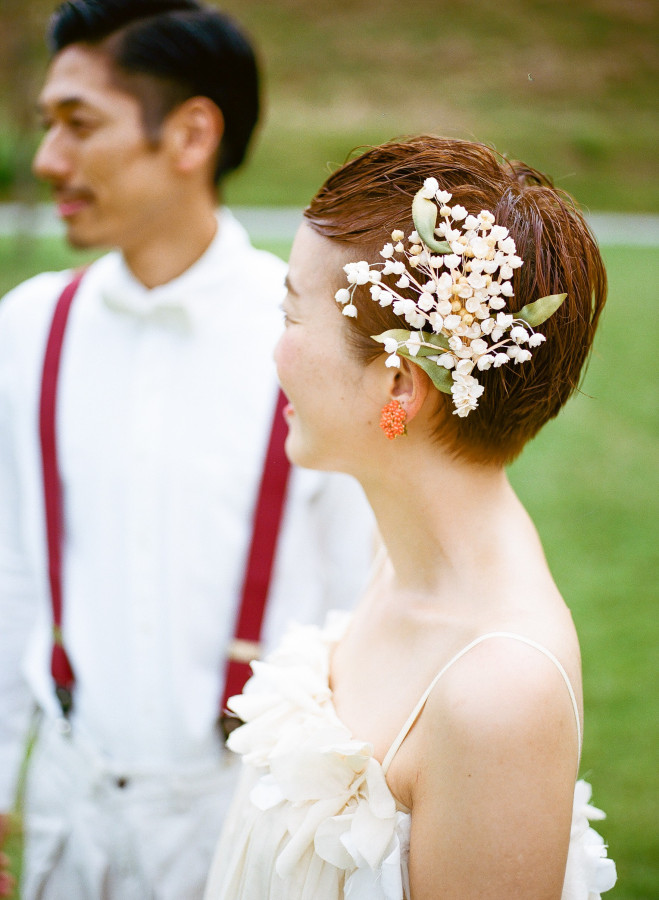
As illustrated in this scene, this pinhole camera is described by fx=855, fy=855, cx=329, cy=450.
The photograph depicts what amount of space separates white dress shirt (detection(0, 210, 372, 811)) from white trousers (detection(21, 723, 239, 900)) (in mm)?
56

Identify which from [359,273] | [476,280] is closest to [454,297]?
[476,280]

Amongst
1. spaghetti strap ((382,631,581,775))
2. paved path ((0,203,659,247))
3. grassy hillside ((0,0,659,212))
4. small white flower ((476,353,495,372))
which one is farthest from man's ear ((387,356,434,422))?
grassy hillside ((0,0,659,212))

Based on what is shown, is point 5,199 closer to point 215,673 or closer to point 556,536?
point 556,536

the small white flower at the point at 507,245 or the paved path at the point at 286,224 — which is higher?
the small white flower at the point at 507,245

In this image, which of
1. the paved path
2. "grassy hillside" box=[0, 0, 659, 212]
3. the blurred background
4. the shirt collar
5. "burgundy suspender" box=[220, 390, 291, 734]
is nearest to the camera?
"burgundy suspender" box=[220, 390, 291, 734]

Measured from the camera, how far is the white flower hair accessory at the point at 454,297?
4.09 feet

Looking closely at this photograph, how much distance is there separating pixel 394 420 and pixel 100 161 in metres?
1.34

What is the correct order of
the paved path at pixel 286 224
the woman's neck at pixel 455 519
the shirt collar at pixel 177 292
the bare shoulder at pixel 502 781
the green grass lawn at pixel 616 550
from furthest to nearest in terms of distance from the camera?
the paved path at pixel 286 224 → the green grass lawn at pixel 616 550 → the shirt collar at pixel 177 292 → the woman's neck at pixel 455 519 → the bare shoulder at pixel 502 781

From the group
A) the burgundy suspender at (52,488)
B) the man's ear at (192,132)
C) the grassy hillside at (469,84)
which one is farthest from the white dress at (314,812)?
the grassy hillside at (469,84)

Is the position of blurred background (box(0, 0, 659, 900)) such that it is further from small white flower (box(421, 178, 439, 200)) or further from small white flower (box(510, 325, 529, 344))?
small white flower (box(510, 325, 529, 344))

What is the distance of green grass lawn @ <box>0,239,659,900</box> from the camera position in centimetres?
371

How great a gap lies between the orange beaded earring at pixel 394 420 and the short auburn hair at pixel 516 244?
71mm

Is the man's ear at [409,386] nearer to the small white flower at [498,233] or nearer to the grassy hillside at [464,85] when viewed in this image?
the small white flower at [498,233]

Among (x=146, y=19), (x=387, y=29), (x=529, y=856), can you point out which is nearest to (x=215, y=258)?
(x=146, y=19)
